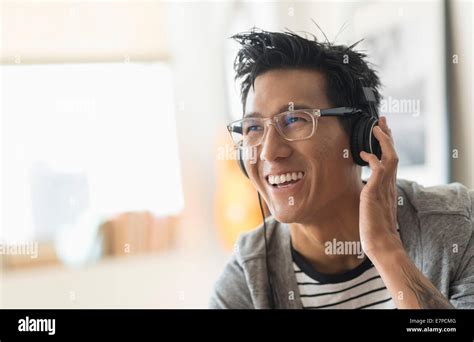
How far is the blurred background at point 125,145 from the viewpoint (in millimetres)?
1354

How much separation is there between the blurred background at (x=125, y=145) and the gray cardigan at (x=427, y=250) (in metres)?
0.10

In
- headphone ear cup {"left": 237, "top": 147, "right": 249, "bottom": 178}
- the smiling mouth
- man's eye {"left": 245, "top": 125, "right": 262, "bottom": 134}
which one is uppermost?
man's eye {"left": 245, "top": 125, "right": 262, "bottom": 134}

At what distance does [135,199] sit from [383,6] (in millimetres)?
710

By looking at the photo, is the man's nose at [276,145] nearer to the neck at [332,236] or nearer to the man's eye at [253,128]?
the man's eye at [253,128]

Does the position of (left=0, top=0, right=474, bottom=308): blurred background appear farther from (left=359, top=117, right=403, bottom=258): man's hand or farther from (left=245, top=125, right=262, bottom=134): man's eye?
(left=359, top=117, right=403, bottom=258): man's hand

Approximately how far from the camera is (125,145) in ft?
4.62

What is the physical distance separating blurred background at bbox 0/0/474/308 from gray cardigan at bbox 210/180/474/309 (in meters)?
0.10

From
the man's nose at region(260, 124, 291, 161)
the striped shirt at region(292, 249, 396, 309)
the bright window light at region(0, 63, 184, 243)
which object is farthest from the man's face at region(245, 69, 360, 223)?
the bright window light at region(0, 63, 184, 243)

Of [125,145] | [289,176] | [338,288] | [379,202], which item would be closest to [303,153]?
[289,176]

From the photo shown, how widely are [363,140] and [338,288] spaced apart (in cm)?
31

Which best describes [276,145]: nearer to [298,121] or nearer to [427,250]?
[298,121]

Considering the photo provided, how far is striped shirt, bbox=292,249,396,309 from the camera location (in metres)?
1.25
